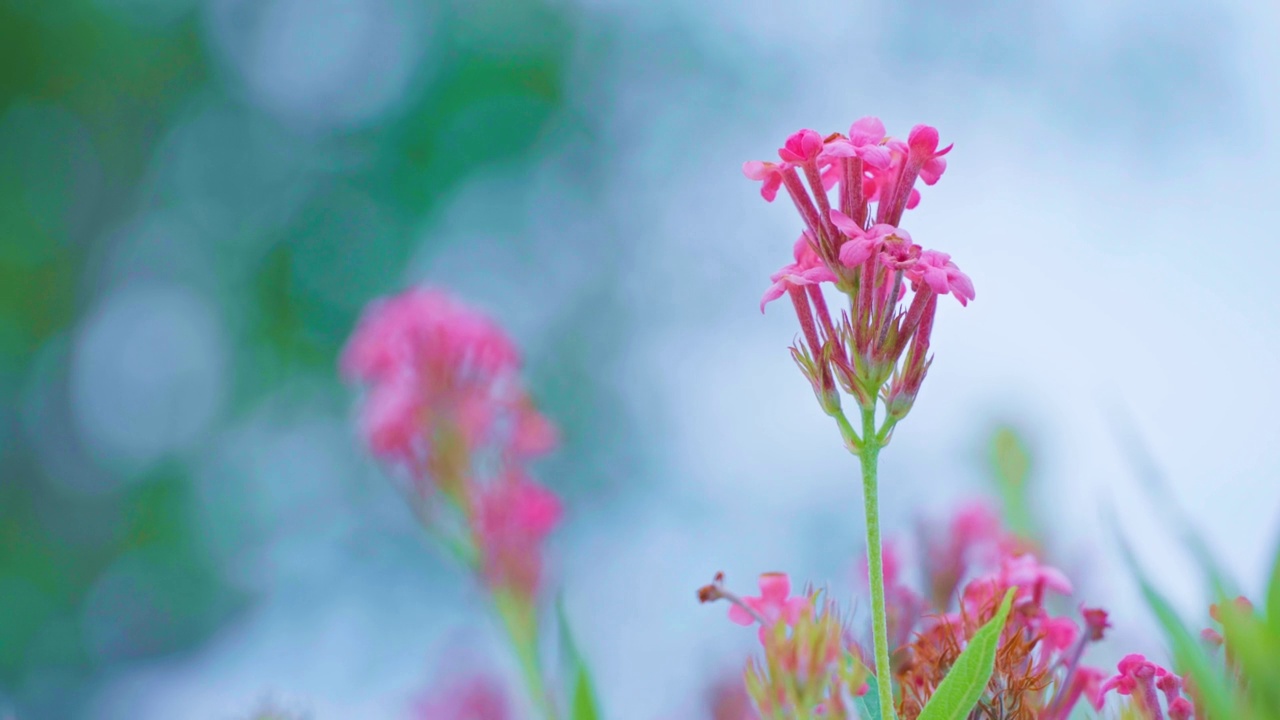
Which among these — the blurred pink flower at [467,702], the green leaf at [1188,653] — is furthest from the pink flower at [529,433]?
the green leaf at [1188,653]

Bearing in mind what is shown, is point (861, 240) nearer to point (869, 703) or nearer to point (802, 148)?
point (802, 148)

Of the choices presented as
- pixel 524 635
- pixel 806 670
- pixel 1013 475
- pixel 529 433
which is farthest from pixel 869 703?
pixel 529 433

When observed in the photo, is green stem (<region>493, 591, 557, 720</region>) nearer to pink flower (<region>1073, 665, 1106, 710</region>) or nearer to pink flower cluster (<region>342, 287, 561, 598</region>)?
pink flower cluster (<region>342, 287, 561, 598</region>)

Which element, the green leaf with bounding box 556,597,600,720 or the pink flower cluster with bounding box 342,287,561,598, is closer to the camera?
the green leaf with bounding box 556,597,600,720

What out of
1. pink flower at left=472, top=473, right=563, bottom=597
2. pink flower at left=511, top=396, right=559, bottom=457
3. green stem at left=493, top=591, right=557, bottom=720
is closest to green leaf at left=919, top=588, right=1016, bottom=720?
green stem at left=493, top=591, right=557, bottom=720

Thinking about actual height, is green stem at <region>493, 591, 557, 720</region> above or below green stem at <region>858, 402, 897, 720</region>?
above

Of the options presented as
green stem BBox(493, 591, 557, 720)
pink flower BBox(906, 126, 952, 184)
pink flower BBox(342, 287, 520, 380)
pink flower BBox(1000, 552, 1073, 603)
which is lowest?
pink flower BBox(1000, 552, 1073, 603)

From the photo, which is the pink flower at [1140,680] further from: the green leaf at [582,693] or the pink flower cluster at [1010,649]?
the green leaf at [582,693]

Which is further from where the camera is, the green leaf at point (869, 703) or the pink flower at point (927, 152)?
the pink flower at point (927, 152)
